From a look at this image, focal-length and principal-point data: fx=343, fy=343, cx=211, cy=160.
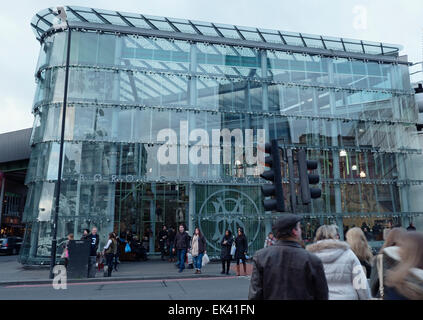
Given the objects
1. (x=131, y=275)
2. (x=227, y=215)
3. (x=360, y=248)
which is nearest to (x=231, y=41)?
(x=227, y=215)

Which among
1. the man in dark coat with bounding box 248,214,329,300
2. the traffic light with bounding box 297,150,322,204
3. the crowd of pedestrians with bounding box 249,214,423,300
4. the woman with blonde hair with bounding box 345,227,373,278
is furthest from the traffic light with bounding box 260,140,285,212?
the man in dark coat with bounding box 248,214,329,300

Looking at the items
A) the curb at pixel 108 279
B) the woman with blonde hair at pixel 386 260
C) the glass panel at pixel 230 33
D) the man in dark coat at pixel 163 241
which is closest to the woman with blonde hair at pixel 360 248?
the woman with blonde hair at pixel 386 260

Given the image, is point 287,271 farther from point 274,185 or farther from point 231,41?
point 231,41

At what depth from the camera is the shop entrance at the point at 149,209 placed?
63.0 feet

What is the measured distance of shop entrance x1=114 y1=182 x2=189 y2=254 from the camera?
19.2 m

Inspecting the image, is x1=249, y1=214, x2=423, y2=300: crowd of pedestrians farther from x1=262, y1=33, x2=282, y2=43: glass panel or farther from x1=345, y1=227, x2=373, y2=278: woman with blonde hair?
x1=262, y1=33, x2=282, y2=43: glass panel

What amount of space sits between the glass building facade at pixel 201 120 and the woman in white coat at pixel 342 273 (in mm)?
16428

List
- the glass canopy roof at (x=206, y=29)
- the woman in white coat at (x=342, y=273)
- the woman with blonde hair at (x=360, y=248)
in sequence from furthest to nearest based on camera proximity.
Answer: the glass canopy roof at (x=206, y=29)
the woman with blonde hair at (x=360, y=248)
the woman in white coat at (x=342, y=273)

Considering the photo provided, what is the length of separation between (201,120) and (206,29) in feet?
20.1

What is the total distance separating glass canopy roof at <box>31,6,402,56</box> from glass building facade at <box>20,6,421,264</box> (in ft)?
0.27

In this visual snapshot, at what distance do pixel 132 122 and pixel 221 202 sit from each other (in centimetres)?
702

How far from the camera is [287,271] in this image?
9.39 ft

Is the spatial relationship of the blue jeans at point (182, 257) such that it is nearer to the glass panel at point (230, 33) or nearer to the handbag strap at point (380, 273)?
the handbag strap at point (380, 273)
